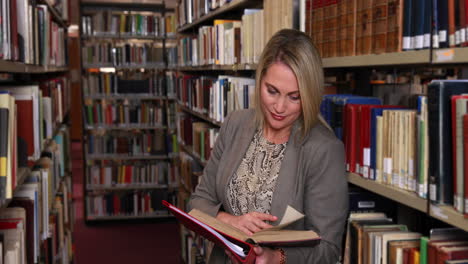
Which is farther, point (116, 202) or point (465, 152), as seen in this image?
point (116, 202)

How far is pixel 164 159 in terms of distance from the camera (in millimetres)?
6082

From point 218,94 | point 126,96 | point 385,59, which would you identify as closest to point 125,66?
point 126,96

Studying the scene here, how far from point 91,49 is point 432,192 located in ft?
16.8

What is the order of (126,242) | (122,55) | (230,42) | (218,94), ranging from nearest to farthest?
(230,42) → (218,94) → (126,242) → (122,55)

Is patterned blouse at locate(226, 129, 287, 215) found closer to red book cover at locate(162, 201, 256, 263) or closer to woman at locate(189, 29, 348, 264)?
woman at locate(189, 29, 348, 264)

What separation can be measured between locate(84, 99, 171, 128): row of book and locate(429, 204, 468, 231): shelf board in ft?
16.2

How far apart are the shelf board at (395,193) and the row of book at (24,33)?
1339 millimetres

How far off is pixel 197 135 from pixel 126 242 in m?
1.87

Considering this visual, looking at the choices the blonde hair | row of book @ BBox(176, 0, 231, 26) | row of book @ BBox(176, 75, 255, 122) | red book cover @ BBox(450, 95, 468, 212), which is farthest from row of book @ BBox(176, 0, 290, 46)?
red book cover @ BBox(450, 95, 468, 212)

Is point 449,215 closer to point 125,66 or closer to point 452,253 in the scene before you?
point 452,253

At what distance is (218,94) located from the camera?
339 cm

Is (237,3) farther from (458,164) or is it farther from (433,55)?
(458,164)

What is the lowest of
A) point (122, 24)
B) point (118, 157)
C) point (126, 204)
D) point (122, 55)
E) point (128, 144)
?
point (126, 204)

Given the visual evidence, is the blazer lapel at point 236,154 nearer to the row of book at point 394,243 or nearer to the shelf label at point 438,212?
the row of book at point 394,243
